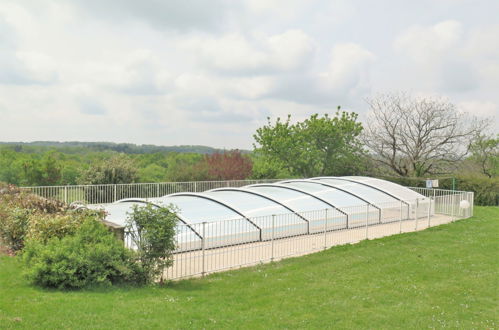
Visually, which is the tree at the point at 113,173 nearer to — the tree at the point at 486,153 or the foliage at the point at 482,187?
the foliage at the point at 482,187

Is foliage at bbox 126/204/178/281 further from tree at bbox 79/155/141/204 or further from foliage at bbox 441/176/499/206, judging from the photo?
foliage at bbox 441/176/499/206

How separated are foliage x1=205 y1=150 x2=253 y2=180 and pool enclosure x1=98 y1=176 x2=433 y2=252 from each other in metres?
7.74

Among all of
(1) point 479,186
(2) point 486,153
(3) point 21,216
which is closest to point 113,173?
(3) point 21,216

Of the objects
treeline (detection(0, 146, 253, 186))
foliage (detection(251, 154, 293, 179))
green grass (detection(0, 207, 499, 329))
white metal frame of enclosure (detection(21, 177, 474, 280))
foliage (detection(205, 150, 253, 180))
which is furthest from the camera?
foliage (detection(251, 154, 293, 179))

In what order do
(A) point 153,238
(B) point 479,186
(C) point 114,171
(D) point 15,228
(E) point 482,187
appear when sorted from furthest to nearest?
(B) point 479,186 → (E) point 482,187 → (C) point 114,171 → (D) point 15,228 → (A) point 153,238

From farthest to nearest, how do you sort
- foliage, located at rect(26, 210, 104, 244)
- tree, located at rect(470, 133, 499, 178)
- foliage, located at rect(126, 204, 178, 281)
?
tree, located at rect(470, 133, 499, 178)
foliage, located at rect(26, 210, 104, 244)
foliage, located at rect(126, 204, 178, 281)

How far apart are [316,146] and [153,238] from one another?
86.1 feet

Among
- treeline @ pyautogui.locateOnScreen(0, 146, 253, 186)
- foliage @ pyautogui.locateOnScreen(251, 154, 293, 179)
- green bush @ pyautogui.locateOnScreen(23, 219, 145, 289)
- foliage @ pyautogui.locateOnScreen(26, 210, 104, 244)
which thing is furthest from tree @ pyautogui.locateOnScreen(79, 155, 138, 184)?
green bush @ pyautogui.locateOnScreen(23, 219, 145, 289)

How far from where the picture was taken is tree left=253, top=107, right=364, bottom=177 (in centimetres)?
3212

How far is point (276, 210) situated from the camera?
585 inches

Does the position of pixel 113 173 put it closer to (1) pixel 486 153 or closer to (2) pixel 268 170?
(2) pixel 268 170

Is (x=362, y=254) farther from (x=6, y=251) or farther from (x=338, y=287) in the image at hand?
(x=6, y=251)

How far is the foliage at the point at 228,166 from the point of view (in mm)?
27734

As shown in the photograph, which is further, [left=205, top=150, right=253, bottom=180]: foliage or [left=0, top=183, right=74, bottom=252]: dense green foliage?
[left=205, top=150, right=253, bottom=180]: foliage
